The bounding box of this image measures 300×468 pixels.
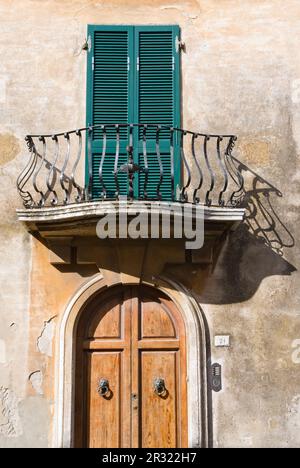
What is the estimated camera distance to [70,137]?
7.47m

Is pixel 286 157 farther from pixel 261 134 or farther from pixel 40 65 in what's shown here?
pixel 40 65

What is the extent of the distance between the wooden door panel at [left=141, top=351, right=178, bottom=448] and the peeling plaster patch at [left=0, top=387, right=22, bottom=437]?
1395 mm

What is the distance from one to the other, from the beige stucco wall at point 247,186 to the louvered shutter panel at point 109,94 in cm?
19

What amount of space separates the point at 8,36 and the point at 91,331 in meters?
3.79

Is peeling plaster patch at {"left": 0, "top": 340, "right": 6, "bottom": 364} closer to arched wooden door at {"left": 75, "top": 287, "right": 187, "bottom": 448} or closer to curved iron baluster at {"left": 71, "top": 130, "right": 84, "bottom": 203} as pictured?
arched wooden door at {"left": 75, "top": 287, "right": 187, "bottom": 448}

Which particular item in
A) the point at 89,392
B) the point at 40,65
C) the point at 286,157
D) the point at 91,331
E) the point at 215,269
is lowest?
the point at 89,392

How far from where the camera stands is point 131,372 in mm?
6969

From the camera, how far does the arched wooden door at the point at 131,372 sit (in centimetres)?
687

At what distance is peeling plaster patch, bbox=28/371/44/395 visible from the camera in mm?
6852

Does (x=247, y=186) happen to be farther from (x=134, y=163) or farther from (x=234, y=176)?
(x=134, y=163)

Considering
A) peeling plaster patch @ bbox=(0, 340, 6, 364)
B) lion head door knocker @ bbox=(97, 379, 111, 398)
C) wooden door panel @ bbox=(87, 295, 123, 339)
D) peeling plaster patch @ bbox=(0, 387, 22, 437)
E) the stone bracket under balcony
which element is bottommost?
peeling plaster patch @ bbox=(0, 387, 22, 437)

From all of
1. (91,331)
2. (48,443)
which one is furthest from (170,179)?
(48,443)

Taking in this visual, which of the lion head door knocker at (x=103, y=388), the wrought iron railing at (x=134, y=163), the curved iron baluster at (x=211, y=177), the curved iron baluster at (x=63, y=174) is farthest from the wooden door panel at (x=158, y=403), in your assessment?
the curved iron baluster at (x=63, y=174)

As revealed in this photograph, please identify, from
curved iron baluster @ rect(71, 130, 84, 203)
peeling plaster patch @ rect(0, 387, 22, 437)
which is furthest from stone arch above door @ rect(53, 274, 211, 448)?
curved iron baluster @ rect(71, 130, 84, 203)
